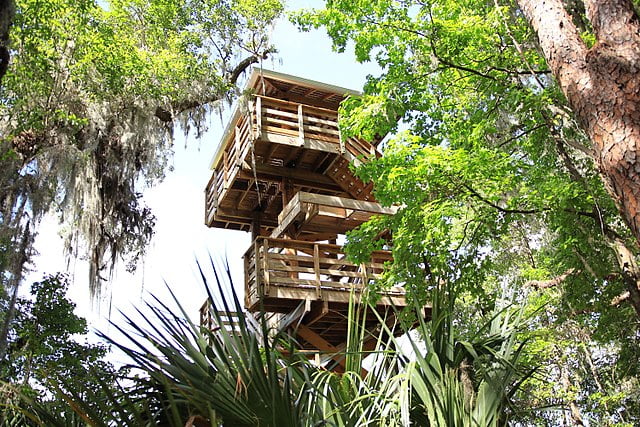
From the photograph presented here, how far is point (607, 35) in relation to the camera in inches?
166

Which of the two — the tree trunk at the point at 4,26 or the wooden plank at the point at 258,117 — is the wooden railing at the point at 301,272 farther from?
the tree trunk at the point at 4,26

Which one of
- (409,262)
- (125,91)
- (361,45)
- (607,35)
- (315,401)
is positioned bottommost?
(315,401)

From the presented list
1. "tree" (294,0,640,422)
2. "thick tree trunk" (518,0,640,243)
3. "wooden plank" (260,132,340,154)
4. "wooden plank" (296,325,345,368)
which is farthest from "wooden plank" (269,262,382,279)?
"thick tree trunk" (518,0,640,243)

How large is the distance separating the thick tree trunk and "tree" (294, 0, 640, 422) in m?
1.78

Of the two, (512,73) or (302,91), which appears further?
(302,91)

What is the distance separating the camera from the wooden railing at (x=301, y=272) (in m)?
9.62

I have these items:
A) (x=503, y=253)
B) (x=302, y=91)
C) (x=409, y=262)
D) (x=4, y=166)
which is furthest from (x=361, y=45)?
(x=503, y=253)

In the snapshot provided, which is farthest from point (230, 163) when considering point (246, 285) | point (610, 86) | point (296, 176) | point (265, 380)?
point (265, 380)

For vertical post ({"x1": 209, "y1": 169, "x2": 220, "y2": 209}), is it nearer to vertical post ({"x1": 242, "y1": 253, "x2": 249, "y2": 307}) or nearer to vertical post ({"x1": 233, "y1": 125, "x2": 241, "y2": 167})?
vertical post ({"x1": 233, "y1": 125, "x2": 241, "y2": 167})

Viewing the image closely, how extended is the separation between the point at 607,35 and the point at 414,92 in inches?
181

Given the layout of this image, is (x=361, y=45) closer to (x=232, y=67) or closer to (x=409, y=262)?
(x=409, y=262)

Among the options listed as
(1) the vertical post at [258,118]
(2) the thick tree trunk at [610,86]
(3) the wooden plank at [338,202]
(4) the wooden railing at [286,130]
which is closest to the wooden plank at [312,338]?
(3) the wooden plank at [338,202]

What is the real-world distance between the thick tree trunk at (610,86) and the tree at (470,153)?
178 centimetres

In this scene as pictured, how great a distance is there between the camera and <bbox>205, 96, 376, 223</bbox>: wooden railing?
11508mm
